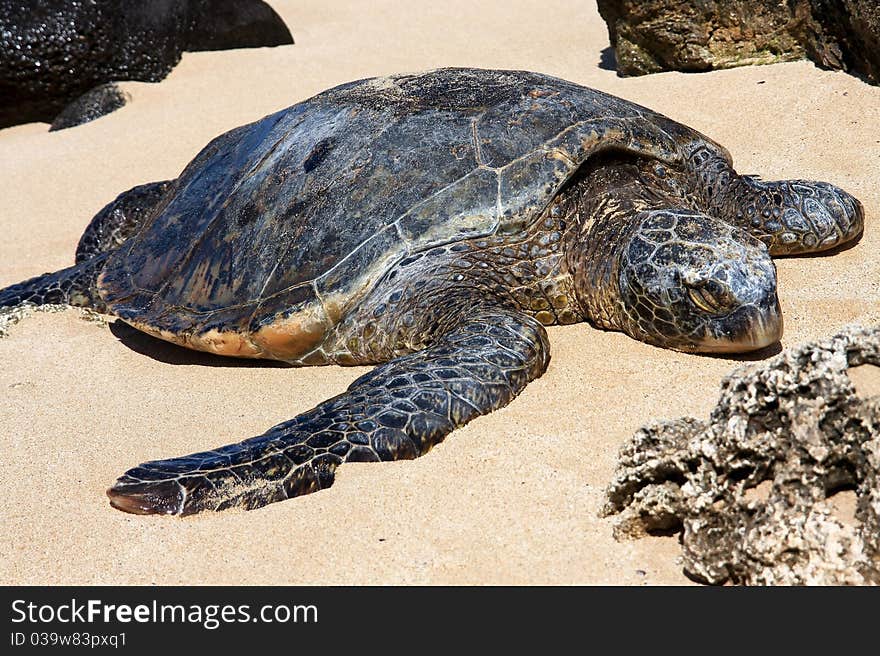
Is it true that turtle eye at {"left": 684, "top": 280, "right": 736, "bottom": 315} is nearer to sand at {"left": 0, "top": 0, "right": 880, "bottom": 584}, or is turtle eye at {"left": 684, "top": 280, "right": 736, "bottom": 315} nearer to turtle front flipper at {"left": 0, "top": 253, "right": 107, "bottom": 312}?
sand at {"left": 0, "top": 0, "right": 880, "bottom": 584}

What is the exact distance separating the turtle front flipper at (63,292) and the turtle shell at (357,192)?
0.60m

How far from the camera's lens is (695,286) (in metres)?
3.54

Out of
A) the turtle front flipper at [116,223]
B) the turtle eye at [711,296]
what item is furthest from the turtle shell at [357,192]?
the turtle front flipper at [116,223]

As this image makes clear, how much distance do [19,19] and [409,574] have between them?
9.13 m

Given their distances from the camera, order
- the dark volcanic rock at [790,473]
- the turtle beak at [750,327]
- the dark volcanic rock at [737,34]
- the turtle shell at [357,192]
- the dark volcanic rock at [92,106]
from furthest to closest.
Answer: the dark volcanic rock at [92,106] → the dark volcanic rock at [737,34] → the turtle shell at [357,192] → the turtle beak at [750,327] → the dark volcanic rock at [790,473]

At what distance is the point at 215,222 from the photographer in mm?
4727

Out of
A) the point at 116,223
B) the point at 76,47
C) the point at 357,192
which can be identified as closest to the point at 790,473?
the point at 357,192

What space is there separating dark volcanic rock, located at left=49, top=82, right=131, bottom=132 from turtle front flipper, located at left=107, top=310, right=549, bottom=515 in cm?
708

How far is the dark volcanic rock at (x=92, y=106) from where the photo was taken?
9.47 metres

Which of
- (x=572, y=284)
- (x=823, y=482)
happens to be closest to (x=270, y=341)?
(x=572, y=284)

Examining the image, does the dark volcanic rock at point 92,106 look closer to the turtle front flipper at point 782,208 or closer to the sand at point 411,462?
the sand at point 411,462

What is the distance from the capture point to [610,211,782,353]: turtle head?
11.3 feet

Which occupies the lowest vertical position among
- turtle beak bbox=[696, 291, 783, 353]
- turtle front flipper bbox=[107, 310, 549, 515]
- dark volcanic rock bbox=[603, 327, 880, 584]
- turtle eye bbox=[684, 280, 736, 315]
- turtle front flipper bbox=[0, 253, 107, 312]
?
turtle front flipper bbox=[0, 253, 107, 312]

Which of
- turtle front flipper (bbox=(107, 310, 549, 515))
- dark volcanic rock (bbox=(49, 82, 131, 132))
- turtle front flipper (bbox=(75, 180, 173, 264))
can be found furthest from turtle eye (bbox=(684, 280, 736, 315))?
dark volcanic rock (bbox=(49, 82, 131, 132))
